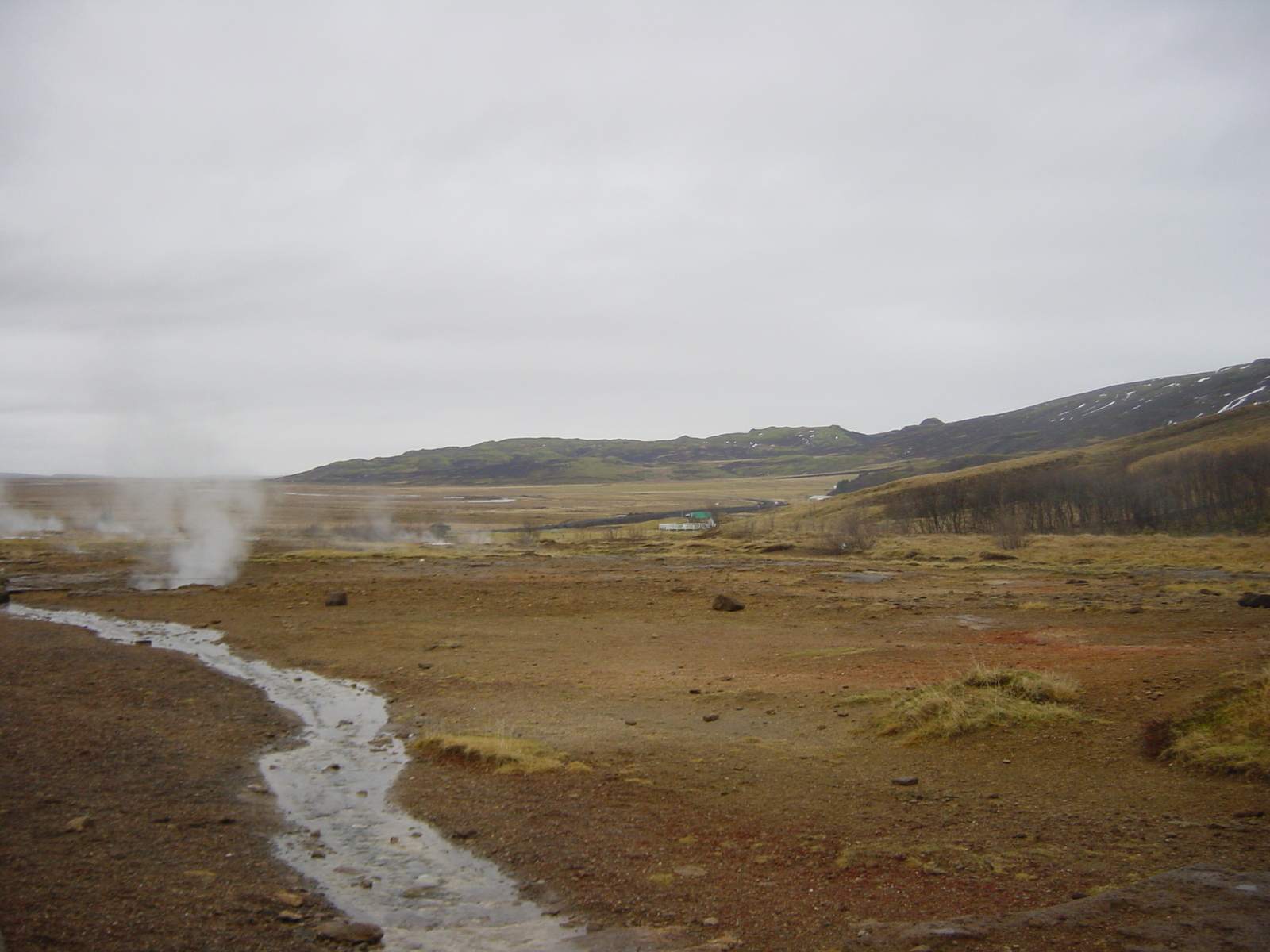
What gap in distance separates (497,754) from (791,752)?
4.28 metres

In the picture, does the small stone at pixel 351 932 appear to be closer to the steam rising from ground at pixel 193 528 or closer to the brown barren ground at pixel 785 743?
the brown barren ground at pixel 785 743

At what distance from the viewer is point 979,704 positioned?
11859 millimetres

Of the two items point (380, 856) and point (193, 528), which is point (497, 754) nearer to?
point (380, 856)

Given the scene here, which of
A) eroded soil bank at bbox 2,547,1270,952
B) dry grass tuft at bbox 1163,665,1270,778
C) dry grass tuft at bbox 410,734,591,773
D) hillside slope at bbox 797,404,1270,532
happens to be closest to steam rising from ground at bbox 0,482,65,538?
eroded soil bank at bbox 2,547,1270,952

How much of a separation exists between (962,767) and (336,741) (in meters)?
9.58

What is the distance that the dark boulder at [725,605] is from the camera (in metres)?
27.2

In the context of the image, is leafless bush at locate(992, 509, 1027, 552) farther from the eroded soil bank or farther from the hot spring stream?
the hot spring stream

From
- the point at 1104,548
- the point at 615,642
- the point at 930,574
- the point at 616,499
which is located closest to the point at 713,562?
the point at 930,574

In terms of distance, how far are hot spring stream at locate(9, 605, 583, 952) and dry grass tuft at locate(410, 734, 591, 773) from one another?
58 centimetres

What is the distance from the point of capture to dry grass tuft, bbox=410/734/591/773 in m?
11.0

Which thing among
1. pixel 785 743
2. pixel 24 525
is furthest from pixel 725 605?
pixel 24 525

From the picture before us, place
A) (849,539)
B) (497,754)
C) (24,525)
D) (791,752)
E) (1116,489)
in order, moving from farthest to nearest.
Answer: (24,525) < (1116,489) < (849,539) < (791,752) < (497,754)

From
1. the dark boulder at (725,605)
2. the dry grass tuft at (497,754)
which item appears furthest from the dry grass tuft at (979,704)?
the dark boulder at (725,605)

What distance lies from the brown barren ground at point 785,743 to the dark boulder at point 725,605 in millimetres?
809
